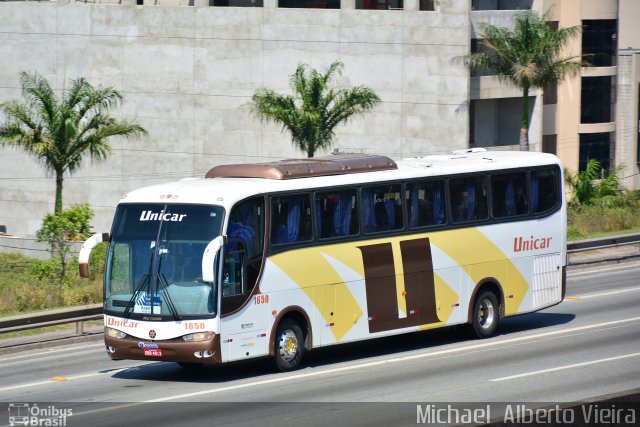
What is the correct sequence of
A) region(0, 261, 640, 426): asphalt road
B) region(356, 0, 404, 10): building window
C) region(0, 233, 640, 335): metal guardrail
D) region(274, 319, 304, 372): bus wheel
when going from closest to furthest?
region(0, 261, 640, 426): asphalt road, region(274, 319, 304, 372): bus wheel, region(0, 233, 640, 335): metal guardrail, region(356, 0, 404, 10): building window

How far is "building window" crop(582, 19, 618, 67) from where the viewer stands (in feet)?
196

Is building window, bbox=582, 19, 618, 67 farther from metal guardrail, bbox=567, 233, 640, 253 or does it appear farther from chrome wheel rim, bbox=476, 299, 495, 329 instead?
chrome wheel rim, bbox=476, 299, 495, 329

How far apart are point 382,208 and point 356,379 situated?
12.0ft

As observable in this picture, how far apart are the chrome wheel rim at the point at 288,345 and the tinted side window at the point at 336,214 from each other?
5.64ft

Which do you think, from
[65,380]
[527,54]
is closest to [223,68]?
[527,54]

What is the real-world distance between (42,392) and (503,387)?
6.81m

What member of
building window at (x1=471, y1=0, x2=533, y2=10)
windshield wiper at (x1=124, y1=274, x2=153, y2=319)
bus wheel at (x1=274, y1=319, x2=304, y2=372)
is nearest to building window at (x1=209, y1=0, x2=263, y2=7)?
building window at (x1=471, y1=0, x2=533, y2=10)

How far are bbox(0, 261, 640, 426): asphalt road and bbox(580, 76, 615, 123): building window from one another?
3769cm

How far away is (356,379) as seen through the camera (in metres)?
18.3

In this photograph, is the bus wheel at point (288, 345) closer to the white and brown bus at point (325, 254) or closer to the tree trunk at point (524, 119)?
the white and brown bus at point (325, 254)

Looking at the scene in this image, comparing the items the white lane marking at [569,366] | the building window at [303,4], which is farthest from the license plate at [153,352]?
the building window at [303,4]

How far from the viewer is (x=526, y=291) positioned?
23484 millimetres

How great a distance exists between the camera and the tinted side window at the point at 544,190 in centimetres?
2358

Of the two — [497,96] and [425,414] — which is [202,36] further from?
[425,414]
